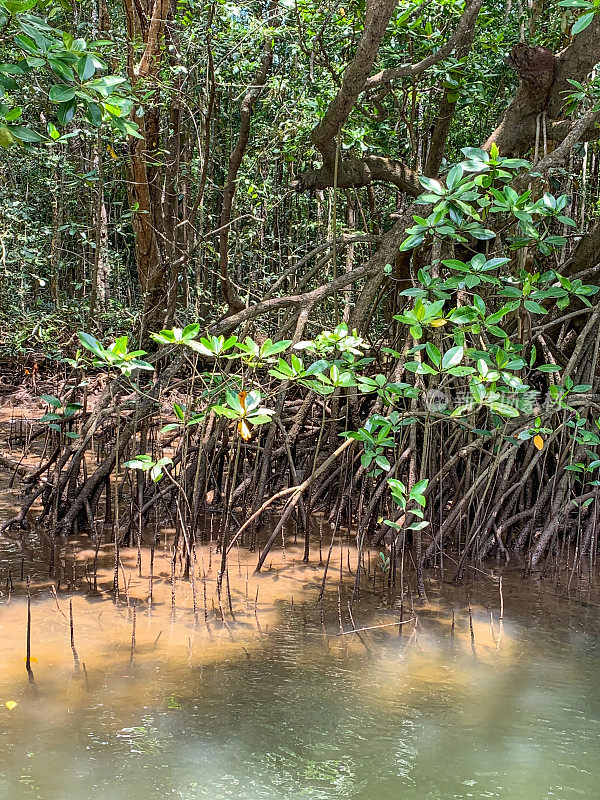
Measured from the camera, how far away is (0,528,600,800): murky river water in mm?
2098

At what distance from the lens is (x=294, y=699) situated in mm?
2523

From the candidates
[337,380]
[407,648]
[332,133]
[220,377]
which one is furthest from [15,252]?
[407,648]

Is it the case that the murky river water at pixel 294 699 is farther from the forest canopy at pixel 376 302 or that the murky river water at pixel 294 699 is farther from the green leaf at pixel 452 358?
the green leaf at pixel 452 358

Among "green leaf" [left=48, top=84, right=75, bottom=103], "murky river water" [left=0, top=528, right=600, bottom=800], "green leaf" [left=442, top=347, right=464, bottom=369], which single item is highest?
"green leaf" [left=48, top=84, right=75, bottom=103]

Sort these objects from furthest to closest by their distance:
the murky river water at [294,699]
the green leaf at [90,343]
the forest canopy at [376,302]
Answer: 1. the forest canopy at [376,302]
2. the green leaf at [90,343]
3. the murky river water at [294,699]

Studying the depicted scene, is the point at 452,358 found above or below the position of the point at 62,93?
below

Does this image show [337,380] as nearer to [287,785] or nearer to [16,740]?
[287,785]

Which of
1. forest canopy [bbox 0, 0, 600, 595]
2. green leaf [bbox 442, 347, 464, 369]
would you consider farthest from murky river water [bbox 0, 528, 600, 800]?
green leaf [bbox 442, 347, 464, 369]

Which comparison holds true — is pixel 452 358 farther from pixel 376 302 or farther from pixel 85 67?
pixel 376 302

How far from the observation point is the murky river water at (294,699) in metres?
2.10

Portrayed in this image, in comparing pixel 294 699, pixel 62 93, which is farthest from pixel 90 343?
pixel 294 699

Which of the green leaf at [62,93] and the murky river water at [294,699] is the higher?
the green leaf at [62,93]

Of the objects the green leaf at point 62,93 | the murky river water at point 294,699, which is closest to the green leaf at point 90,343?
the green leaf at point 62,93

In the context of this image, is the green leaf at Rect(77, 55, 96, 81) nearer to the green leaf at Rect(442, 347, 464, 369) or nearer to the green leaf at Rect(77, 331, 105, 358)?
the green leaf at Rect(77, 331, 105, 358)
